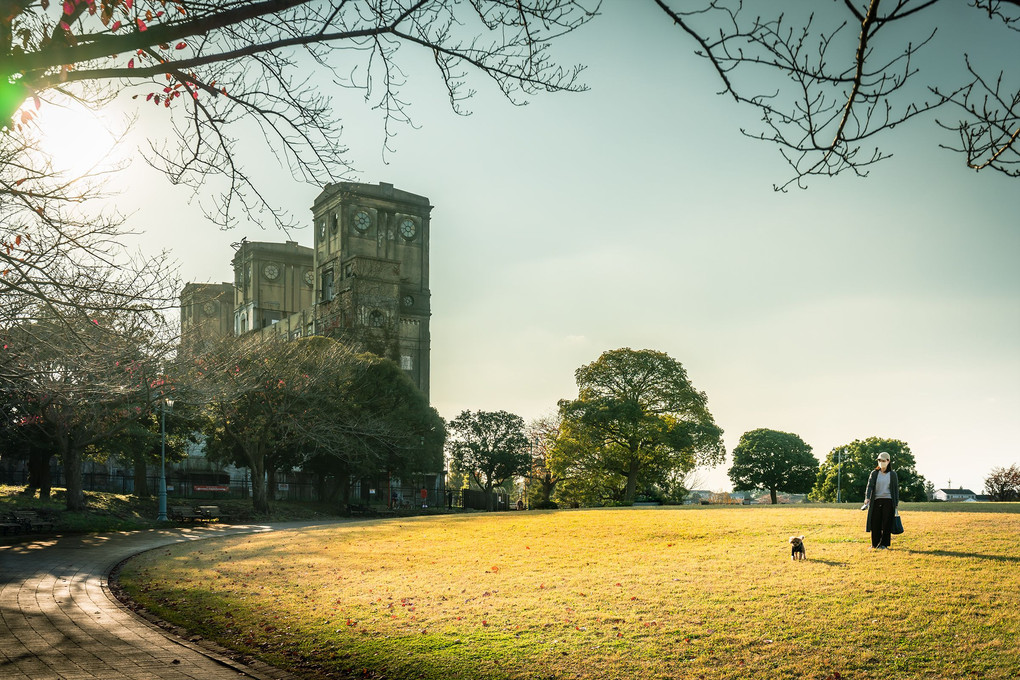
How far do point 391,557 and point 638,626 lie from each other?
9.96 m

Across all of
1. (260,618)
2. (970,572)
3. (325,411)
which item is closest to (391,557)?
(260,618)

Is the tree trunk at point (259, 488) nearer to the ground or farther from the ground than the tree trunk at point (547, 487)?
farther from the ground

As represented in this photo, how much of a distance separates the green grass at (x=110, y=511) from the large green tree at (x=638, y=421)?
16.5m

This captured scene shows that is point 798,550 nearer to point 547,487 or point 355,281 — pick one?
point 547,487

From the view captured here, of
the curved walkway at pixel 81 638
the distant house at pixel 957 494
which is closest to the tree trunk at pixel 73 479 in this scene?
the curved walkway at pixel 81 638

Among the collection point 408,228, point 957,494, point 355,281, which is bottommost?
point 957,494

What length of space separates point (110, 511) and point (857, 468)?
6371 centimetres

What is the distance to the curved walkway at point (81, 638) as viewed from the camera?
8641 millimetres

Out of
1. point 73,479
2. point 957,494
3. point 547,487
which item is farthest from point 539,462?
point 957,494

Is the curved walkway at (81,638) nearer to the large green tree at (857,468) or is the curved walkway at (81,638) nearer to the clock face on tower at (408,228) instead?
the large green tree at (857,468)

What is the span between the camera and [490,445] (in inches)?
2601

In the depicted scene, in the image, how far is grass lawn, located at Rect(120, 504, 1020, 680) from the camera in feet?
28.3

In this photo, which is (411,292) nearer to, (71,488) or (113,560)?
(71,488)

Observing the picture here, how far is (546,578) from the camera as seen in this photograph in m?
14.1
